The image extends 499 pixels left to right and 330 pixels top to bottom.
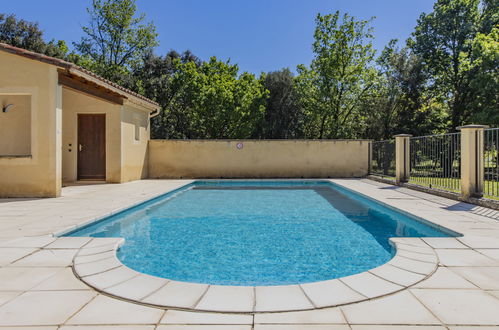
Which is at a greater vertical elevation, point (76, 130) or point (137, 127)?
point (137, 127)

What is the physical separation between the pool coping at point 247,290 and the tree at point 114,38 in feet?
75.8

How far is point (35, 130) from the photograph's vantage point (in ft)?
24.4

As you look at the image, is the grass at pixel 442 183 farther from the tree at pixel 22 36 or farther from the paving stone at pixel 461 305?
the tree at pixel 22 36

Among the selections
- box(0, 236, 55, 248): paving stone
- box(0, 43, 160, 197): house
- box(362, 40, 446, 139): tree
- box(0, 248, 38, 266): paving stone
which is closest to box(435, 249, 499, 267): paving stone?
box(0, 248, 38, 266): paving stone

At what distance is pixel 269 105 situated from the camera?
28.2m

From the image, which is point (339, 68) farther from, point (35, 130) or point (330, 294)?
point (330, 294)

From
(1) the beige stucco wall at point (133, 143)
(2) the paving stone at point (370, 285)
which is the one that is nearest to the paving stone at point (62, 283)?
(2) the paving stone at point (370, 285)

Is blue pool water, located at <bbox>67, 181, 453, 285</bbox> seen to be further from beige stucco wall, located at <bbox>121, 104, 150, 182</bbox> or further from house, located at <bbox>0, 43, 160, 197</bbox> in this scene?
beige stucco wall, located at <bbox>121, 104, 150, 182</bbox>

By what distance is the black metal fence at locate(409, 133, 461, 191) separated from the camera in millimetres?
7753

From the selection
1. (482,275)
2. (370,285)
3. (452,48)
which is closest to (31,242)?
(370,285)

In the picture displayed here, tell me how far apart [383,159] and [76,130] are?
12.5 meters

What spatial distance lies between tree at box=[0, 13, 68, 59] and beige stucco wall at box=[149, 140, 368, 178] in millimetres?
16132

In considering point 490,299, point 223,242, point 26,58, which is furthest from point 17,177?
point 490,299

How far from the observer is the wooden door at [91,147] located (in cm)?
1116
